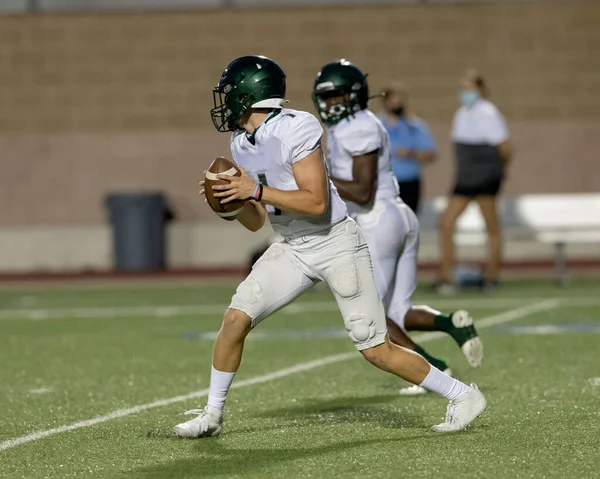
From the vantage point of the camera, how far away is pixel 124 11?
20.2 metres

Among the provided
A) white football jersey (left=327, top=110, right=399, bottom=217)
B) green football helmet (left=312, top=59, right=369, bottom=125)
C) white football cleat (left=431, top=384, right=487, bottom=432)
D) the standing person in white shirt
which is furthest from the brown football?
the standing person in white shirt

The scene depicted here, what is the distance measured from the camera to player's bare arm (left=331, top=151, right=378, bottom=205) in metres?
7.56

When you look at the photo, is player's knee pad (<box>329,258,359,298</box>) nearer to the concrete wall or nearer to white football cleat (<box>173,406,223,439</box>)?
white football cleat (<box>173,406,223,439</box>)

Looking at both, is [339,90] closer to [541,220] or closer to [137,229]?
[541,220]

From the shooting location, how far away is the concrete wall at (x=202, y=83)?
19.8m

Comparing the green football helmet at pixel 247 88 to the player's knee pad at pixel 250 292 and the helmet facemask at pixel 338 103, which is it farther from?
the helmet facemask at pixel 338 103

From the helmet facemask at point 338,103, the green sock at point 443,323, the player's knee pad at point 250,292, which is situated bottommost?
the green sock at point 443,323

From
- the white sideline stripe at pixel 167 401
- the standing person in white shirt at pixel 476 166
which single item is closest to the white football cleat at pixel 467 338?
the white sideline stripe at pixel 167 401

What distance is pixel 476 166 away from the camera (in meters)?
14.5

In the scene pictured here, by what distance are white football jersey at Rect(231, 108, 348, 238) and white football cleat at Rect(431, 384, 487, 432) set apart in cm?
101

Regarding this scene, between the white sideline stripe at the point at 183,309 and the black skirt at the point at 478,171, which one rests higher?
the black skirt at the point at 478,171

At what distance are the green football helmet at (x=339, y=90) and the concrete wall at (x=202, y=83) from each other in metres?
11.9

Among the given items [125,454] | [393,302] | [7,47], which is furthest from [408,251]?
[7,47]

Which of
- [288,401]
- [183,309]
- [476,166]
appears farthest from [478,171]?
[288,401]
